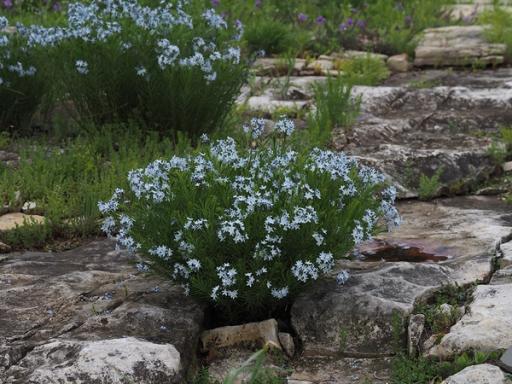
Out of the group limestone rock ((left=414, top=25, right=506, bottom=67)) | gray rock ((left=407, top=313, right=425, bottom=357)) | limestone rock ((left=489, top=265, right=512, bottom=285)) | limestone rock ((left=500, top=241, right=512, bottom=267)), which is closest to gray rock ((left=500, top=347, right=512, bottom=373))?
gray rock ((left=407, top=313, right=425, bottom=357))

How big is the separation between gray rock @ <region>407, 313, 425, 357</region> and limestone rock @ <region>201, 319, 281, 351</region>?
0.59m

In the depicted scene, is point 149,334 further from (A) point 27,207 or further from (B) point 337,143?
(B) point 337,143

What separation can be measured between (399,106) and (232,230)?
491 cm

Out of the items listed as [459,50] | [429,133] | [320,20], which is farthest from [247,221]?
[320,20]

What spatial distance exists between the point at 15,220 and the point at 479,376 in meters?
3.16

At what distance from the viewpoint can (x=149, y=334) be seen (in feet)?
13.0

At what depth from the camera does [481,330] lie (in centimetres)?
381

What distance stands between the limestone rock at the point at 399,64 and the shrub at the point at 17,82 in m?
4.58

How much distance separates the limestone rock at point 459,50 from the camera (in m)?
10.1

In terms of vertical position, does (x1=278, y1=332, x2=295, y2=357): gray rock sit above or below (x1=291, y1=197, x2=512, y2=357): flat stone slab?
below

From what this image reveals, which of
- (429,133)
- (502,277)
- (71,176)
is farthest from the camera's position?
(429,133)

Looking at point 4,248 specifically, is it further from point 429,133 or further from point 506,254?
point 429,133

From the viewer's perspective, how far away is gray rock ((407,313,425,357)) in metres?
3.95

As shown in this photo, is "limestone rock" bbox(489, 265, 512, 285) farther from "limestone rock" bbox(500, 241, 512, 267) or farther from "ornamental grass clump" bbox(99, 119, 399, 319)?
"ornamental grass clump" bbox(99, 119, 399, 319)
